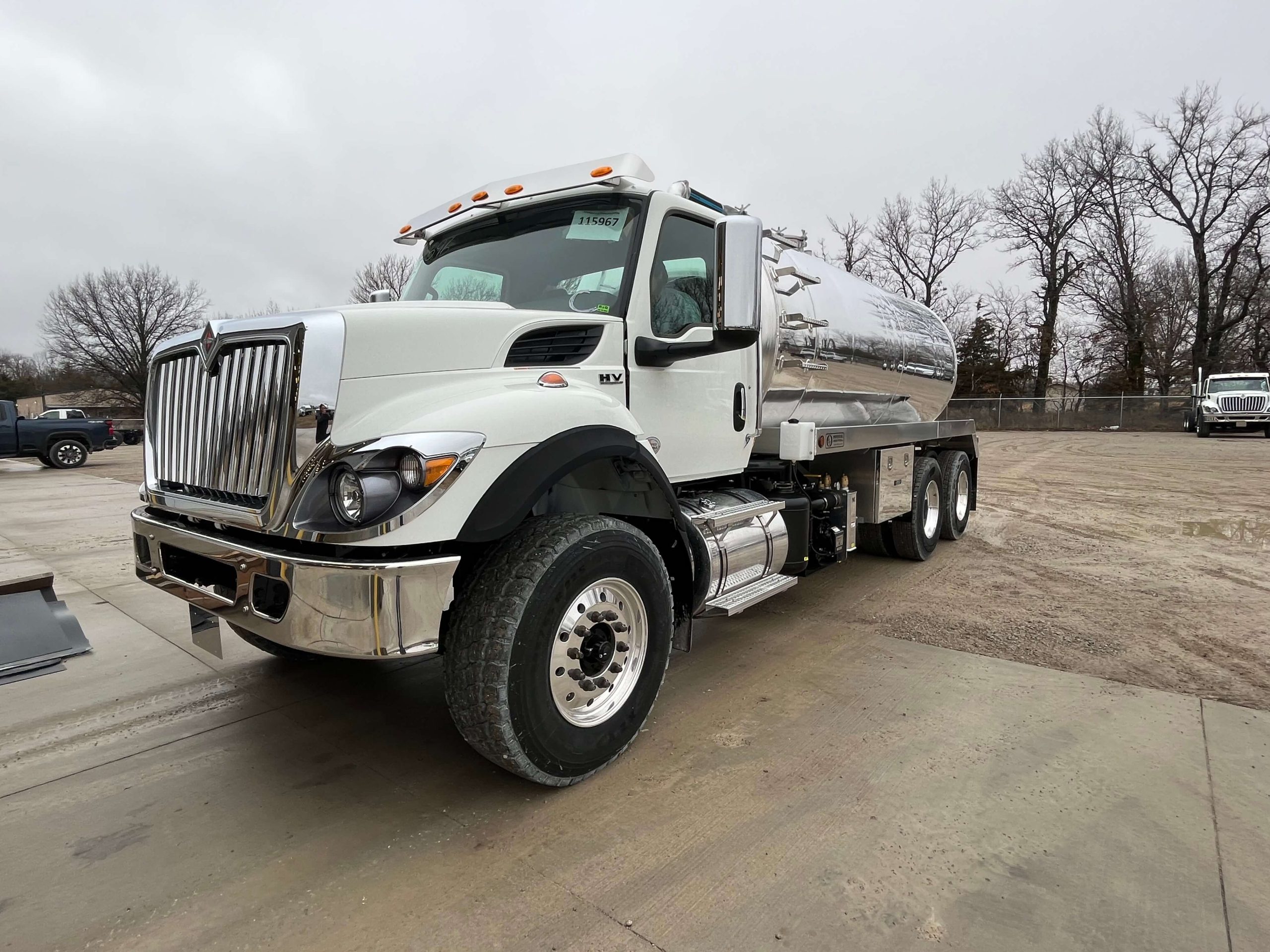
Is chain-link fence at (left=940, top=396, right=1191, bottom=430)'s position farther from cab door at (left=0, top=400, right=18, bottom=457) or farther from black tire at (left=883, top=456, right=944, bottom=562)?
cab door at (left=0, top=400, right=18, bottom=457)

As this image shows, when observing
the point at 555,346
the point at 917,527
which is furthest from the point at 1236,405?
the point at 555,346

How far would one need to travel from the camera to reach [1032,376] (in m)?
39.9

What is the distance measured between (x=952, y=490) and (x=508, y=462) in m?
6.16

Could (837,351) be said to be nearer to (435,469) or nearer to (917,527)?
(917,527)

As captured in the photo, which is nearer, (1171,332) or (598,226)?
(598,226)

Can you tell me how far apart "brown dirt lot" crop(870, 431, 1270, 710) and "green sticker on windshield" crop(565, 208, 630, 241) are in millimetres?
3007

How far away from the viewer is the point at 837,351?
5.23 meters

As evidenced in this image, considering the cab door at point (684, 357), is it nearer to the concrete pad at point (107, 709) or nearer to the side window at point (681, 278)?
the side window at point (681, 278)

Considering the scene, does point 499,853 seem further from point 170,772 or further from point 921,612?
point 921,612

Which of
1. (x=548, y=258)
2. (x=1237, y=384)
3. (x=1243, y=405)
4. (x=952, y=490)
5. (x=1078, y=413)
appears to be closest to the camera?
(x=548, y=258)

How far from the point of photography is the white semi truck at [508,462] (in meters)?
2.25

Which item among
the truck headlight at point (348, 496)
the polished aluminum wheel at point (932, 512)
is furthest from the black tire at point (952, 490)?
the truck headlight at point (348, 496)

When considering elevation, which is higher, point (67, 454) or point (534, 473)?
point (534, 473)

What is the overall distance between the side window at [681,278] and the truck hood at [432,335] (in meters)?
0.60
